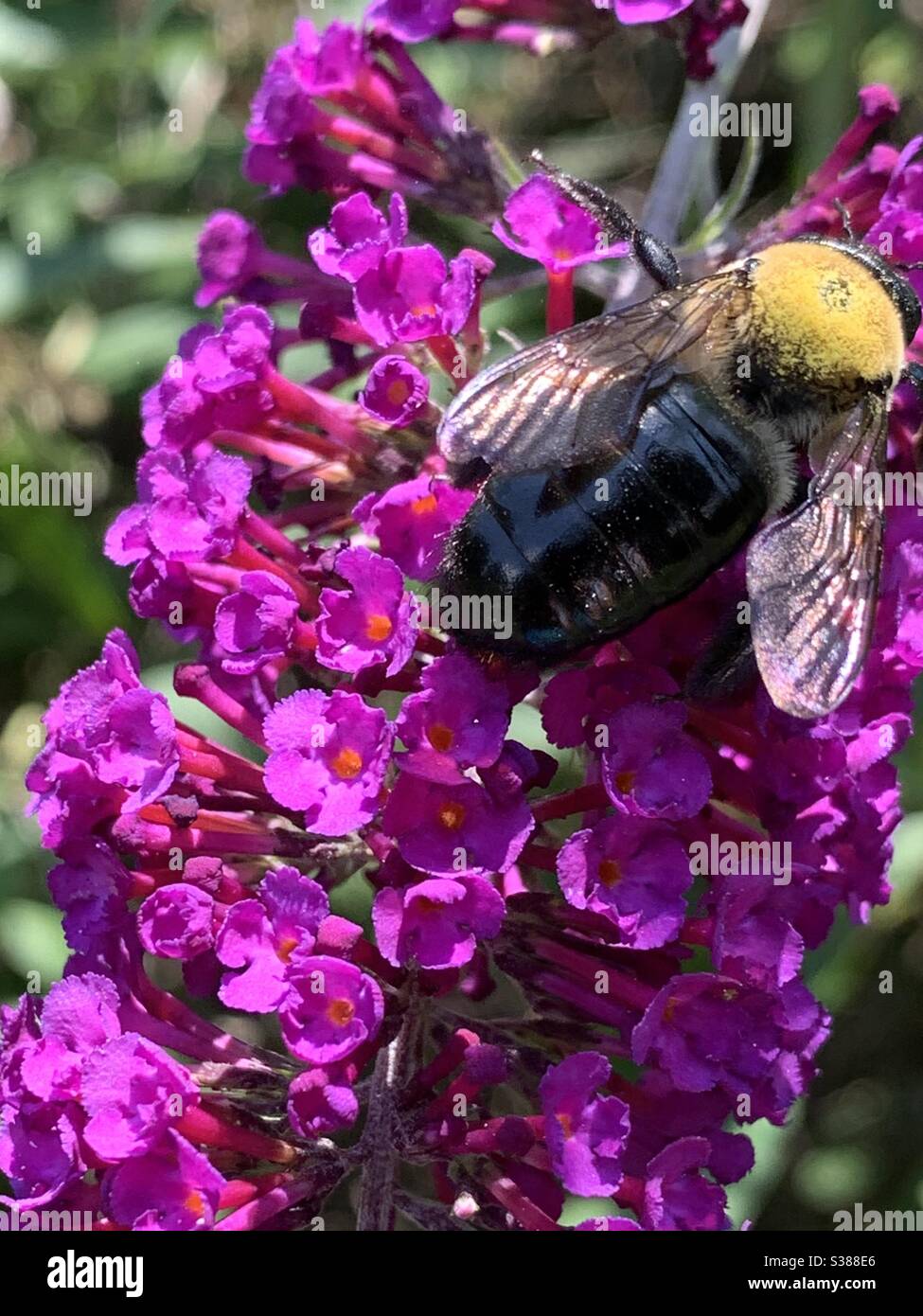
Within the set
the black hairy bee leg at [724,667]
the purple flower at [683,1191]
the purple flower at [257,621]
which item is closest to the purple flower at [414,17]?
the purple flower at [257,621]

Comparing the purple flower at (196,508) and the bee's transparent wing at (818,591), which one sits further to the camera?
the purple flower at (196,508)

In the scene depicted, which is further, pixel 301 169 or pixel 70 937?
pixel 301 169

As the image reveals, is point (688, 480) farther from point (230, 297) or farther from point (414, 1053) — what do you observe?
point (230, 297)

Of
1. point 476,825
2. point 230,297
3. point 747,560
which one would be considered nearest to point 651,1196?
point 476,825

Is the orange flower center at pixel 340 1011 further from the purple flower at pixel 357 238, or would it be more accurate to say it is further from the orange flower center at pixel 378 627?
the purple flower at pixel 357 238

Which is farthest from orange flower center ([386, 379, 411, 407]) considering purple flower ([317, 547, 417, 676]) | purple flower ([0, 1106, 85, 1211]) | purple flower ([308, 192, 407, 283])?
purple flower ([0, 1106, 85, 1211])

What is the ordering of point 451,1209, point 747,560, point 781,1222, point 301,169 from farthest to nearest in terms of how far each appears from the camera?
point 781,1222 < point 301,169 < point 451,1209 < point 747,560

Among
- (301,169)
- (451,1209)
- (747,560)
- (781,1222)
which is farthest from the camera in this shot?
(781,1222)
